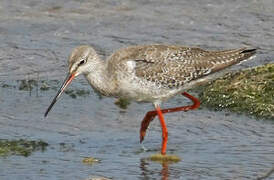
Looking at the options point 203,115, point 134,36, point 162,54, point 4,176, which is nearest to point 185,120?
point 203,115

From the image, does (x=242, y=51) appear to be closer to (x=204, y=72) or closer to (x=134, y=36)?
(x=204, y=72)

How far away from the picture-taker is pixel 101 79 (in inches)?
368

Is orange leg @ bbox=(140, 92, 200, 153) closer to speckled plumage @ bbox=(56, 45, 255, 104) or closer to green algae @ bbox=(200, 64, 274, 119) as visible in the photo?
speckled plumage @ bbox=(56, 45, 255, 104)

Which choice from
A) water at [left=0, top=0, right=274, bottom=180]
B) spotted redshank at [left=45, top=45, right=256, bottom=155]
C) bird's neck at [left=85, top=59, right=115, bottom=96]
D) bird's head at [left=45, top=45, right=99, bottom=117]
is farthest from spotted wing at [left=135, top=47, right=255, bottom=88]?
water at [left=0, top=0, right=274, bottom=180]

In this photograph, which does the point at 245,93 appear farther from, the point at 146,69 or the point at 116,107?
the point at 146,69

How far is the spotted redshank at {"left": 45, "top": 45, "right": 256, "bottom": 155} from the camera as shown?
9.27 metres

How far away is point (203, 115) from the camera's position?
1045 cm

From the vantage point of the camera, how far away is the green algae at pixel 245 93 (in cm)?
1040

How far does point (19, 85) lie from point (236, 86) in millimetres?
3230

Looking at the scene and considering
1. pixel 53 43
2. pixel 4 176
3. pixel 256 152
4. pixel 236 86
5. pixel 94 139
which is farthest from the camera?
pixel 53 43

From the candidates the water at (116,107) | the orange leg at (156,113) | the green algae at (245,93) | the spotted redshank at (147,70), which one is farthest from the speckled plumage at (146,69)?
the green algae at (245,93)

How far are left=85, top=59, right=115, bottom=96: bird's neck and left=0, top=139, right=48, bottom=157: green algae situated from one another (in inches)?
37.4

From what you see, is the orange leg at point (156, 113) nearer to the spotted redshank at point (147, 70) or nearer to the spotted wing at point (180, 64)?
the spotted redshank at point (147, 70)

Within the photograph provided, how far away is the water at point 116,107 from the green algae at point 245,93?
22 cm
